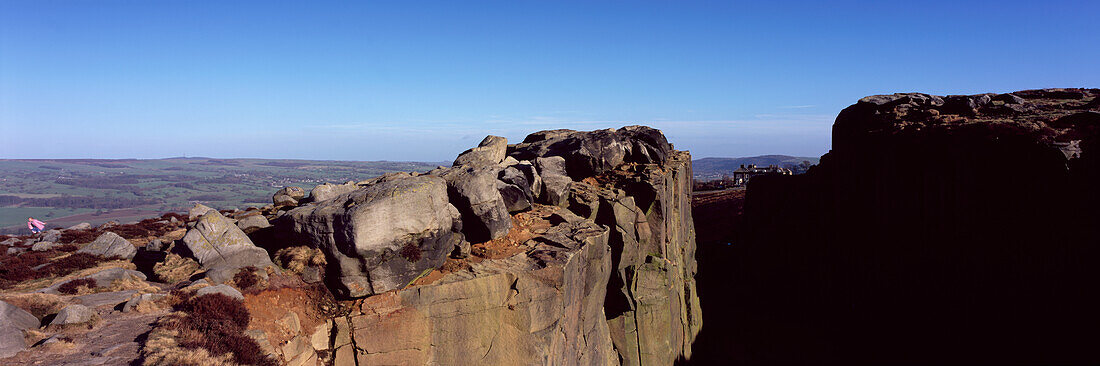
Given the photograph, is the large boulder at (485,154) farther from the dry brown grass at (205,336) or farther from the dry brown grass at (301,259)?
the dry brown grass at (205,336)

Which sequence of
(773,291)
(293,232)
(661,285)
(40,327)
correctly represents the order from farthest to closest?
(773,291) < (661,285) < (293,232) < (40,327)

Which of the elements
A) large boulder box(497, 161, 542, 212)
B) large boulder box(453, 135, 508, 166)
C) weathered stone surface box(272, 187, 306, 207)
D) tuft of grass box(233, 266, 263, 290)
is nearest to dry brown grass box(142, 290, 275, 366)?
tuft of grass box(233, 266, 263, 290)

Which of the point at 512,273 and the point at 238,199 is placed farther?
the point at 238,199

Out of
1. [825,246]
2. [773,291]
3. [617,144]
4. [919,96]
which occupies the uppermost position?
[919,96]

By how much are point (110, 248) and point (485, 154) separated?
14714 mm

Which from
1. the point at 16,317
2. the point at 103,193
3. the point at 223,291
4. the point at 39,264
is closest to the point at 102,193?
the point at 103,193

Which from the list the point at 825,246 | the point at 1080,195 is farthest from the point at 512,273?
the point at 825,246

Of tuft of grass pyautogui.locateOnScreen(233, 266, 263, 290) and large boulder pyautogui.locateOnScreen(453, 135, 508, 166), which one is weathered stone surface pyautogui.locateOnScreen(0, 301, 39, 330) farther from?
large boulder pyautogui.locateOnScreen(453, 135, 508, 166)

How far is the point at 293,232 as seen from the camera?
581 inches

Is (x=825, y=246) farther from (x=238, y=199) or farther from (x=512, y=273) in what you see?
(x=238, y=199)

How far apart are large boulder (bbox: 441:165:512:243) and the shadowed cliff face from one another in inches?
1029

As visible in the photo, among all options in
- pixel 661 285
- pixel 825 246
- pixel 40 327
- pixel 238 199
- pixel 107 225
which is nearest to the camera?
pixel 40 327

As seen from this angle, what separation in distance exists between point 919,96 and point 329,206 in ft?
151

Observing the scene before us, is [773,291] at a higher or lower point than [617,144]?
lower
